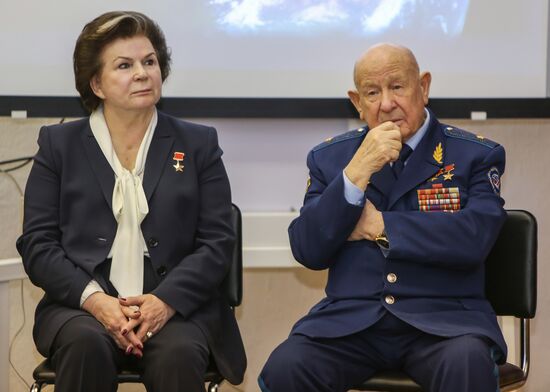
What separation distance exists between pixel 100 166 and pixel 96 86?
1.01ft

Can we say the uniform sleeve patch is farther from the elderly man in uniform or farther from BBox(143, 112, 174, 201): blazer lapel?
BBox(143, 112, 174, 201): blazer lapel

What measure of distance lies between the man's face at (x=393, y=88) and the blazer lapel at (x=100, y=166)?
2.83ft

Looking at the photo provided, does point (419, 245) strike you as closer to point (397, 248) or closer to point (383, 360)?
point (397, 248)

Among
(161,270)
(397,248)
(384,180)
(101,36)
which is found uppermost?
(101,36)

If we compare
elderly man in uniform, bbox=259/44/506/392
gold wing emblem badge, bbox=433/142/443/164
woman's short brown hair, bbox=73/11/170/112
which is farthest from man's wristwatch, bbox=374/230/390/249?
woman's short brown hair, bbox=73/11/170/112

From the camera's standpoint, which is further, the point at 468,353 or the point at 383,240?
the point at 383,240

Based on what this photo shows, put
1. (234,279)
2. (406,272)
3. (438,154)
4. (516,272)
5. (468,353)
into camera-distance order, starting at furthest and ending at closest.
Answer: (234,279), (516,272), (438,154), (406,272), (468,353)

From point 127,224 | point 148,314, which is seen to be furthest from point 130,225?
point 148,314

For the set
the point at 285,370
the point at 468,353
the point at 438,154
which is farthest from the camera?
the point at 438,154

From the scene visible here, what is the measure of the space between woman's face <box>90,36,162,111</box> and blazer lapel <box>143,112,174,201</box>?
3.7 inches

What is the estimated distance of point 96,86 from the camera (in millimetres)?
2916

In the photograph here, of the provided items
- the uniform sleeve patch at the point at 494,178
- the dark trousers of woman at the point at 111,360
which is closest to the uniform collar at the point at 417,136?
the uniform sleeve patch at the point at 494,178

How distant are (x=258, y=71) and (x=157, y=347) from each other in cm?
145

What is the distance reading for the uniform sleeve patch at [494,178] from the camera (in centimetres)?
260
